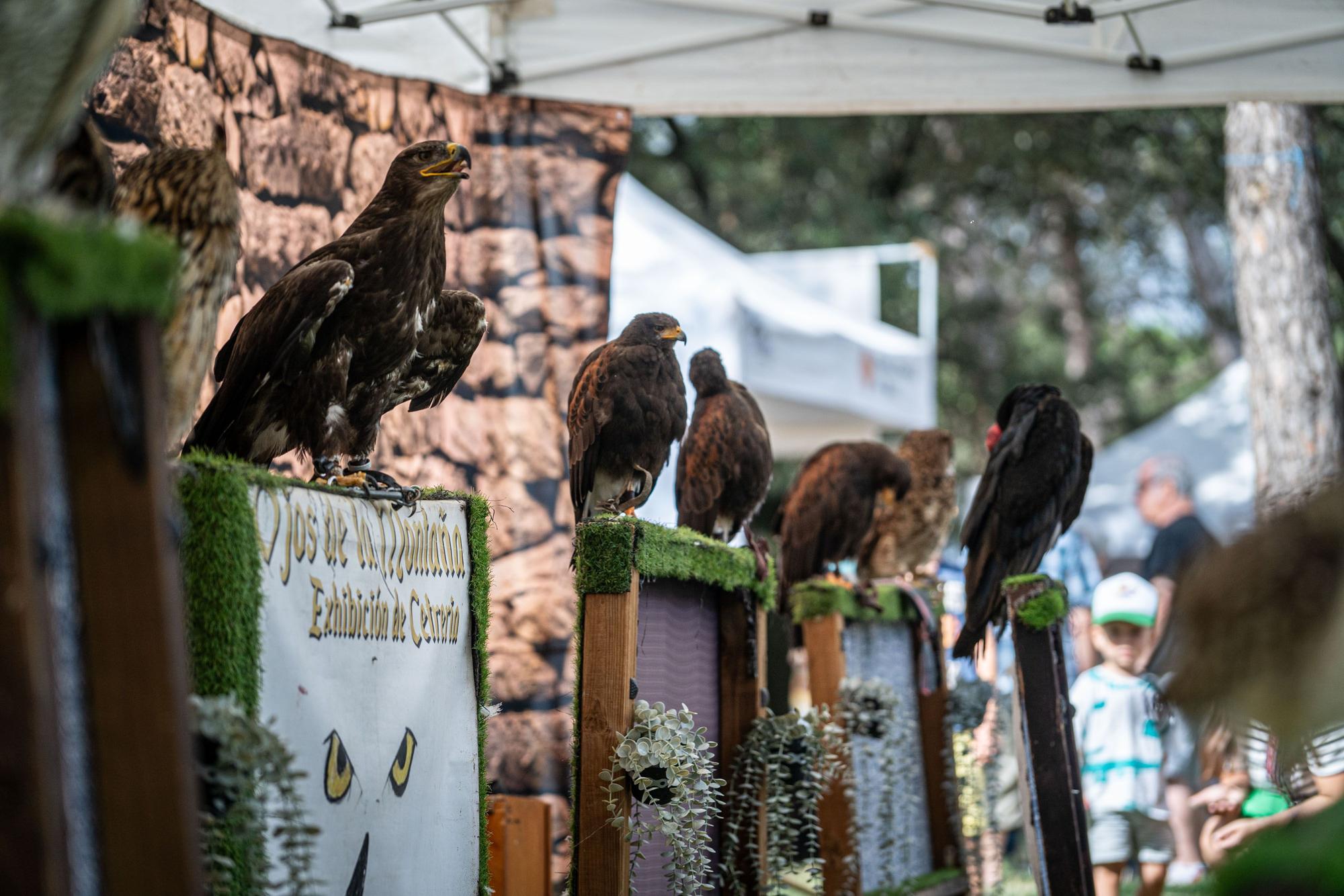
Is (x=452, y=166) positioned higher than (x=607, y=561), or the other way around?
(x=452, y=166)

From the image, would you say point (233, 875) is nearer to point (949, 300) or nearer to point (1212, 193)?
point (1212, 193)

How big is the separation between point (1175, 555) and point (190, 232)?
7.37 metres

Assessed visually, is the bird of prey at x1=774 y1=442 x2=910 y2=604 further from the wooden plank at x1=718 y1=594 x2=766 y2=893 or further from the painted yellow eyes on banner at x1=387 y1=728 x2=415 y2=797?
the painted yellow eyes on banner at x1=387 y1=728 x2=415 y2=797

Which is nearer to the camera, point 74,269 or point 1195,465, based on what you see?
point 74,269

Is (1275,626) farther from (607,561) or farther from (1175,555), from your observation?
(1175,555)

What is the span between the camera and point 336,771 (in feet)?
7.79

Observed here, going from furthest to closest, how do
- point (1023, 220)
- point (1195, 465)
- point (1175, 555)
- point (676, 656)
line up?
point (1023, 220)
point (1195, 465)
point (1175, 555)
point (676, 656)

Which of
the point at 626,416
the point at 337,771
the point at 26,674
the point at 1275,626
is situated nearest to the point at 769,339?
the point at 626,416

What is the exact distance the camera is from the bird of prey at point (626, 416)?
11.9 feet

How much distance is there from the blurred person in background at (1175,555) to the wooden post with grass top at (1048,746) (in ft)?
10.3

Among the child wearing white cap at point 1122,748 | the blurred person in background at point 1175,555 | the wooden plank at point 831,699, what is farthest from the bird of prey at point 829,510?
the blurred person in background at point 1175,555

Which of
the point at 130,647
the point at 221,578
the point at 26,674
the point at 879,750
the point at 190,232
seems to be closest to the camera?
the point at 26,674

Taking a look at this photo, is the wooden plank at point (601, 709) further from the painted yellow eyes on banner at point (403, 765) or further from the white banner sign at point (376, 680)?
the painted yellow eyes on banner at point (403, 765)

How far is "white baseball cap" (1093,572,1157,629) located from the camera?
235 inches
